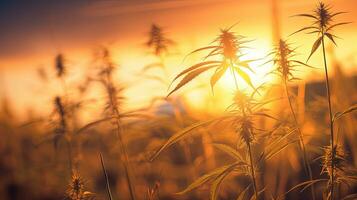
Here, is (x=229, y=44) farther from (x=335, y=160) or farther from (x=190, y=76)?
(x=335, y=160)

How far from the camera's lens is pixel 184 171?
387 centimetres

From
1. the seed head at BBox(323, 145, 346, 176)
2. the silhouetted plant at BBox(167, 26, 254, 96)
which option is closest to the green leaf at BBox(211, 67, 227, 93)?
the silhouetted plant at BBox(167, 26, 254, 96)

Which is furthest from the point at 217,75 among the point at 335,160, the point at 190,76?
the point at 335,160

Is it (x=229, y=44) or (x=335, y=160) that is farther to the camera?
(x=335, y=160)

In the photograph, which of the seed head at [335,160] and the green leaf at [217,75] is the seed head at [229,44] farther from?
the seed head at [335,160]

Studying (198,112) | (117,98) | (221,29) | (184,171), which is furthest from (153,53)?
(184,171)

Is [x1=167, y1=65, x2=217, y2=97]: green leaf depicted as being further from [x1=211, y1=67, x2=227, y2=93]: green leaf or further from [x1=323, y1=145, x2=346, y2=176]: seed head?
[x1=323, y1=145, x2=346, y2=176]: seed head

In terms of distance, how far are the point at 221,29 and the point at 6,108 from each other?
4759mm

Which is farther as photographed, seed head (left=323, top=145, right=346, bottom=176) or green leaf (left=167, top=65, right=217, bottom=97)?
seed head (left=323, top=145, right=346, bottom=176)

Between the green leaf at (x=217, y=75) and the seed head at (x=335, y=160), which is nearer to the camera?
the green leaf at (x=217, y=75)

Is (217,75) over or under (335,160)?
over

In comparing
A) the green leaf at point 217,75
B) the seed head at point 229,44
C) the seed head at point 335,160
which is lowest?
the seed head at point 335,160

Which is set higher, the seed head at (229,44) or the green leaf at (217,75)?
the seed head at (229,44)

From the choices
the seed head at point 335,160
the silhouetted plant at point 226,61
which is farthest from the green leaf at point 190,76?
the seed head at point 335,160
